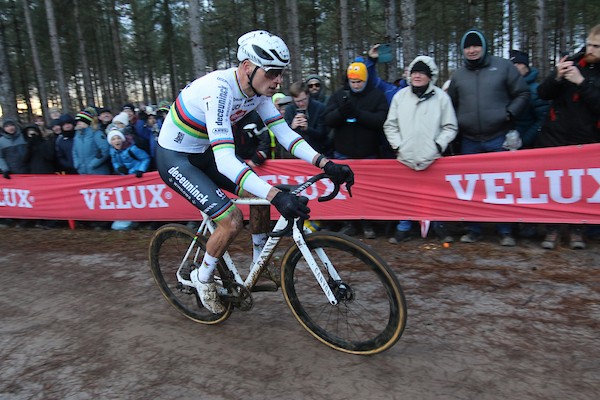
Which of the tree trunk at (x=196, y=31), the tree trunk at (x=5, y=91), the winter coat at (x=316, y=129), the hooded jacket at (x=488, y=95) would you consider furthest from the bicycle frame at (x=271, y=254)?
the tree trunk at (x=5, y=91)

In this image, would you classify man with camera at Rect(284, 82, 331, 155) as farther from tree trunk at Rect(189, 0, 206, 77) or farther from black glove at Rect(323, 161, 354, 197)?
tree trunk at Rect(189, 0, 206, 77)

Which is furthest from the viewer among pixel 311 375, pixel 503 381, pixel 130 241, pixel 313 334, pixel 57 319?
pixel 130 241

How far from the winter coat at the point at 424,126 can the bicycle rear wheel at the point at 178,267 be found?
293 cm

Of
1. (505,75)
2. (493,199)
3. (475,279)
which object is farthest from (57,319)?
(505,75)

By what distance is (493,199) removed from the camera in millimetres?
5301

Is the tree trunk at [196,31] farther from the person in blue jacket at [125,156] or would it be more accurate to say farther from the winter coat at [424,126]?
the winter coat at [424,126]

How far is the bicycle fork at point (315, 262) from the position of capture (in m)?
3.09

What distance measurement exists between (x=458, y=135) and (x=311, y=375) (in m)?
3.88

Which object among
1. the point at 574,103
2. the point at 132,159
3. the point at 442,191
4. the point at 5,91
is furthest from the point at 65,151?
the point at 574,103

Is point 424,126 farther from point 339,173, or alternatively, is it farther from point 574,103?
point 339,173

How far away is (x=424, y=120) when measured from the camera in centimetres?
537

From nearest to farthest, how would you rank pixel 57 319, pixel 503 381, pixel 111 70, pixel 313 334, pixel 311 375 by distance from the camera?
pixel 503 381 → pixel 311 375 → pixel 313 334 → pixel 57 319 → pixel 111 70

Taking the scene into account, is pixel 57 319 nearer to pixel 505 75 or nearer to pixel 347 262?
pixel 347 262

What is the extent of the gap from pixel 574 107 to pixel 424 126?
5.25 feet
